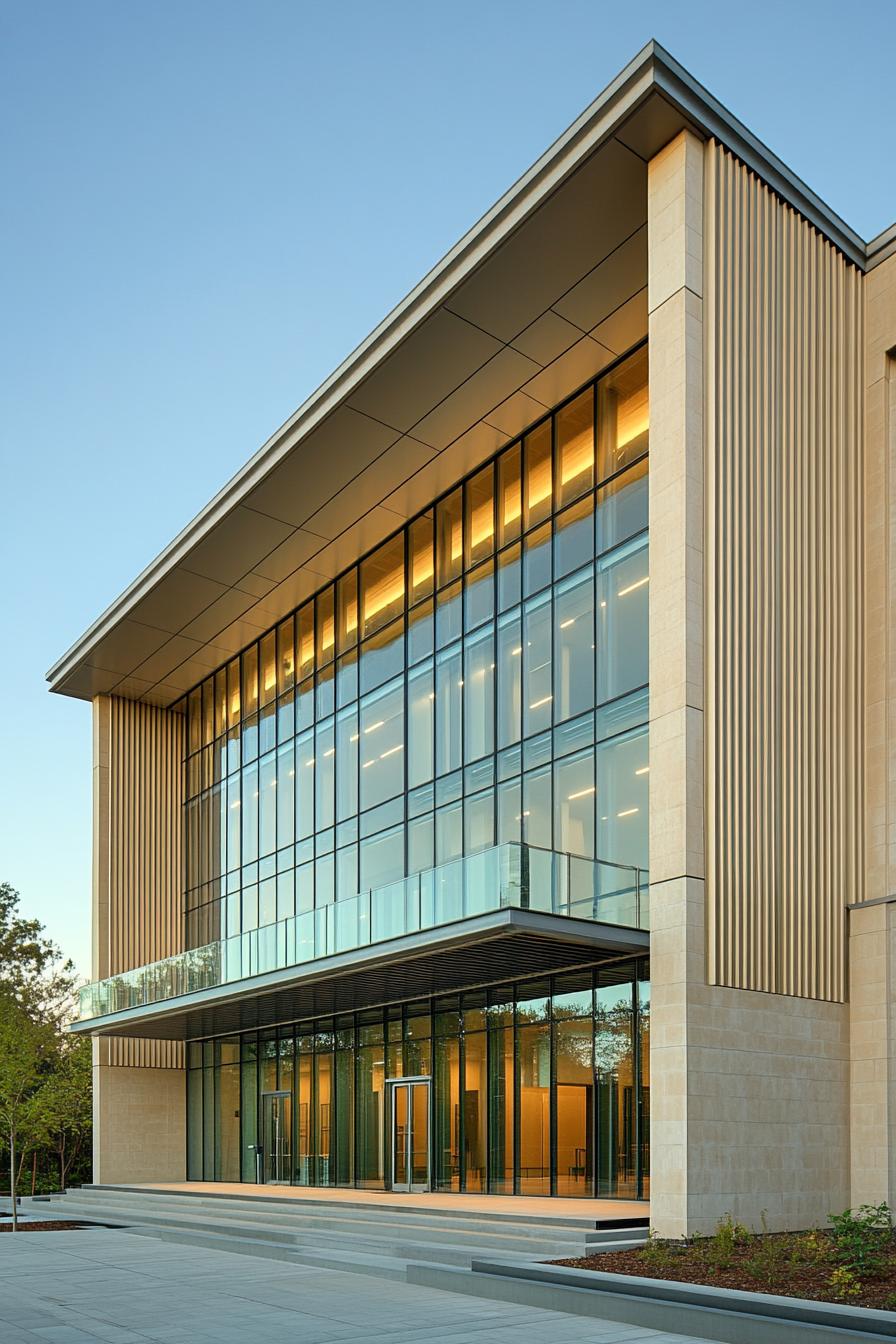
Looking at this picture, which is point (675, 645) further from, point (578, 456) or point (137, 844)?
point (137, 844)

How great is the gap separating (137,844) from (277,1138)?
416 inches

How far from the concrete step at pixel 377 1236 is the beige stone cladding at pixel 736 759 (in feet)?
5.98

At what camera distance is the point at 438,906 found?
75.7ft

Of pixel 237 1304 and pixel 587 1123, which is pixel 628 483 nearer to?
pixel 587 1123

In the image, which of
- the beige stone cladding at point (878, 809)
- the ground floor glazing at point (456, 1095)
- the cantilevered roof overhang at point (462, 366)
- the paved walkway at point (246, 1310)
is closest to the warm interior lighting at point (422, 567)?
the cantilevered roof overhang at point (462, 366)

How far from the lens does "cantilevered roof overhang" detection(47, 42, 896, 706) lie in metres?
20.9

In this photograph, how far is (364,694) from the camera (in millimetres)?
32750

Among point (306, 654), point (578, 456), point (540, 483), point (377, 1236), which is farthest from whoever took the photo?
point (306, 654)

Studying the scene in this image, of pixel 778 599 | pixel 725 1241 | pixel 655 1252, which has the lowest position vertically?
pixel 655 1252

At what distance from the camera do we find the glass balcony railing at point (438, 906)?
20938 mm

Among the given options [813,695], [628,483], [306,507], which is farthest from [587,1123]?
[306,507]

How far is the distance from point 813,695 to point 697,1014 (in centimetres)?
580

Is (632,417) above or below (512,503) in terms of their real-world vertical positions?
above

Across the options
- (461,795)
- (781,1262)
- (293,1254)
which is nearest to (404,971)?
(461,795)
